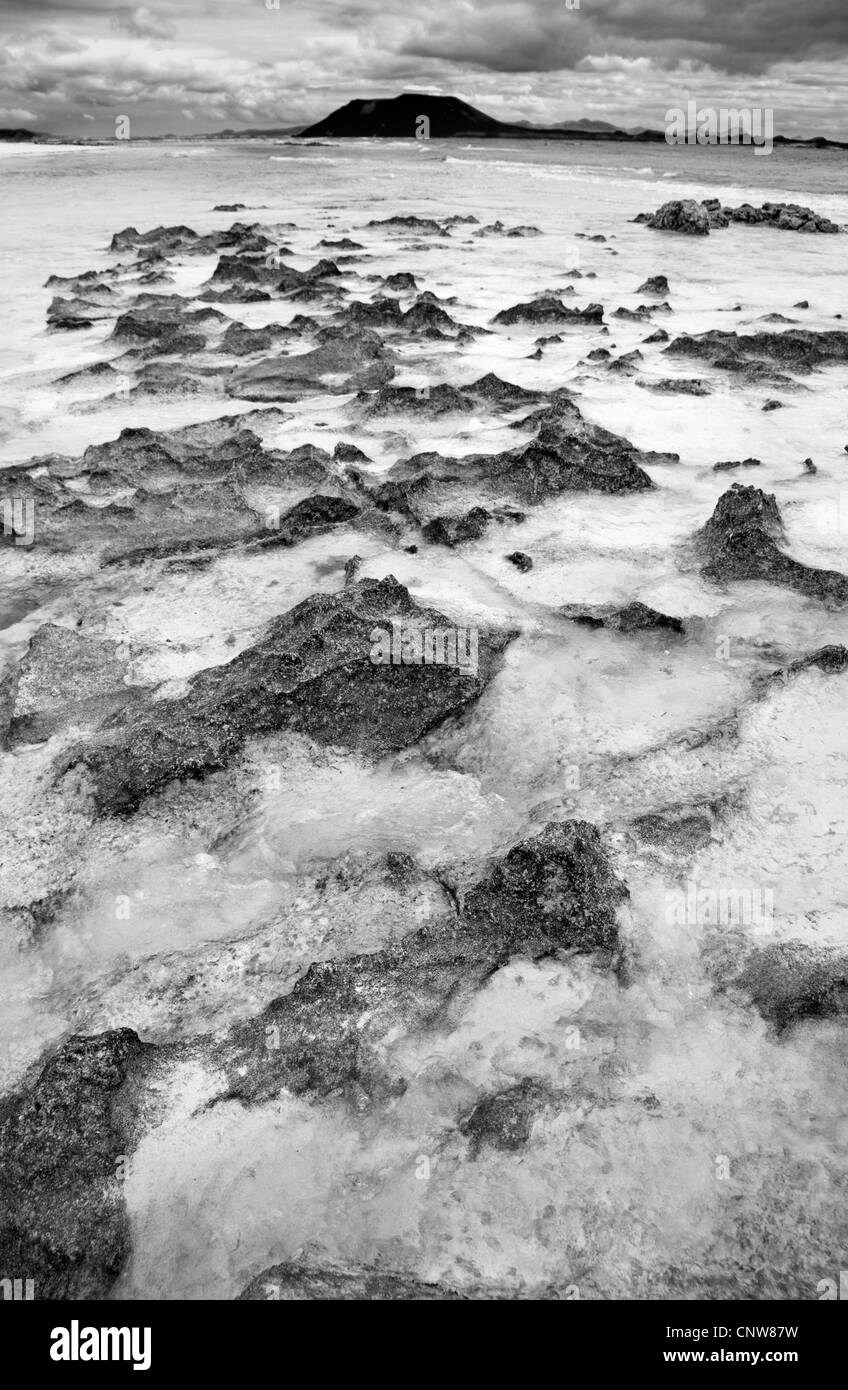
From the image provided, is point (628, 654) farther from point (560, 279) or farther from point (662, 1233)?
point (560, 279)

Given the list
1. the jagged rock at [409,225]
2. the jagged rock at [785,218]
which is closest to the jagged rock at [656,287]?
the jagged rock at [409,225]

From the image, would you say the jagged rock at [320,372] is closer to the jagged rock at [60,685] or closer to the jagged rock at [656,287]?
the jagged rock at [60,685]

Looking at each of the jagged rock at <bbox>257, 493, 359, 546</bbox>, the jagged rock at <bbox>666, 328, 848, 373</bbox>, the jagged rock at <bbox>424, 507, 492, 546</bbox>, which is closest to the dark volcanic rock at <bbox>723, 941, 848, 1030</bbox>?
the jagged rock at <bbox>424, 507, 492, 546</bbox>

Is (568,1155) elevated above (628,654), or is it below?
below

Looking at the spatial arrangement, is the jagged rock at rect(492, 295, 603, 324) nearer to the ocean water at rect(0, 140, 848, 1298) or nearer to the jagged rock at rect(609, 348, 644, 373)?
the jagged rock at rect(609, 348, 644, 373)

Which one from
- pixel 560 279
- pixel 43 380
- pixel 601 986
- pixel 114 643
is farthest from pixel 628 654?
pixel 560 279

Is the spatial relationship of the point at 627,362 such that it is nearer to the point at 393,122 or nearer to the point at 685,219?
the point at 685,219

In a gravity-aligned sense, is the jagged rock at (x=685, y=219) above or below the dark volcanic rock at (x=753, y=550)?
above

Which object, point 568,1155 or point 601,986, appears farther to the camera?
point 601,986
